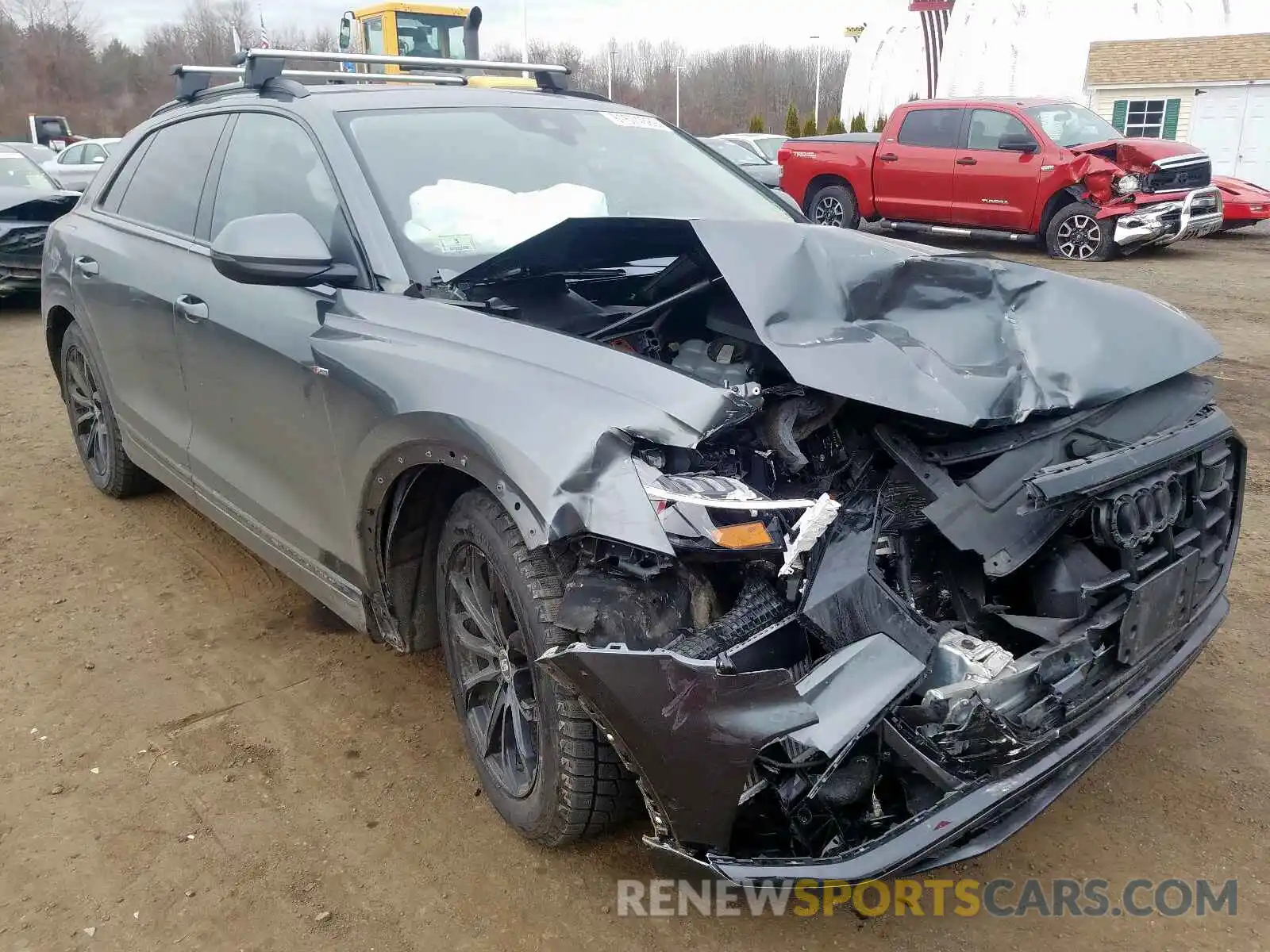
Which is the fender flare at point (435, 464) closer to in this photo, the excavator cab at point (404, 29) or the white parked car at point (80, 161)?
the excavator cab at point (404, 29)

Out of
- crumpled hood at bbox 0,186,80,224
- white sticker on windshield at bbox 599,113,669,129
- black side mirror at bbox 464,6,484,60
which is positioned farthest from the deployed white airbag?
crumpled hood at bbox 0,186,80,224

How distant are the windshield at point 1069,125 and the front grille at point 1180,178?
0.86 m

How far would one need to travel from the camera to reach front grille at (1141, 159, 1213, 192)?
11.8 metres

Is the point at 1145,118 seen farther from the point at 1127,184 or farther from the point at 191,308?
the point at 191,308

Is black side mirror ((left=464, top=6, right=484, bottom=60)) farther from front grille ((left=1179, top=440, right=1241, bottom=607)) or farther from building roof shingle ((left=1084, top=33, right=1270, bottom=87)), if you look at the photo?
building roof shingle ((left=1084, top=33, right=1270, bottom=87))

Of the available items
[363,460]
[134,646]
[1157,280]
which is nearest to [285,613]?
[134,646]

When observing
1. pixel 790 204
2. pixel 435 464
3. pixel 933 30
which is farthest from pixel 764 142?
pixel 933 30

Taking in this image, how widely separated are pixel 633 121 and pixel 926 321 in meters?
1.76

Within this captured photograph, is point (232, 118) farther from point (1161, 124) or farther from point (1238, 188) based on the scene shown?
point (1161, 124)

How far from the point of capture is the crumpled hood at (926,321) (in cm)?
221

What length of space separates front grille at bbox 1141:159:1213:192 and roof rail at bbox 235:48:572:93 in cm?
1014

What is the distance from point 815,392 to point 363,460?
1.19 metres

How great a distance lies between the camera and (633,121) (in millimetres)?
3740

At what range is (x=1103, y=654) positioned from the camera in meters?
2.18
